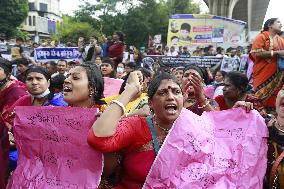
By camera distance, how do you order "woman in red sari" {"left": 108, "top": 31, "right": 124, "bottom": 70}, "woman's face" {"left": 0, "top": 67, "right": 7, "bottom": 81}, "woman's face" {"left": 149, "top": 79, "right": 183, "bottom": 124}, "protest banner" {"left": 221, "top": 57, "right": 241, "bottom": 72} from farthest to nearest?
"protest banner" {"left": 221, "top": 57, "right": 241, "bottom": 72}, "woman in red sari" {"left": 108, "top": 31, "right": 124, "bottom": 70}, "woman's face" {"left": 0, "top": 67, "right": 7, "bottom": 81}, "woman's face" {"left": 149, "top": 79, "right": 183, "bottom": 124}

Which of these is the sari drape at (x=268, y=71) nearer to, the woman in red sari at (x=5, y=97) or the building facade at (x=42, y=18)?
the woman in red sari at (x=5, y=97)

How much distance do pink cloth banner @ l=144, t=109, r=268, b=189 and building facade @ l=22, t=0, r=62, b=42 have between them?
246ft

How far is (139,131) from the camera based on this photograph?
298 centimetres

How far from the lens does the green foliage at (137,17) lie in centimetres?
4084

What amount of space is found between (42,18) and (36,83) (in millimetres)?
82344

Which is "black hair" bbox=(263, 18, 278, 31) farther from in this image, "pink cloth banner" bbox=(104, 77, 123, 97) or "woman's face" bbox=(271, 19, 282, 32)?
"pink cloth banner" bbox=(104, 77, 123, 97)

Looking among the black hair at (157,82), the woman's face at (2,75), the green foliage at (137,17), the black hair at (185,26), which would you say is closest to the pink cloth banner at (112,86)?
the woman's face at (2,75)

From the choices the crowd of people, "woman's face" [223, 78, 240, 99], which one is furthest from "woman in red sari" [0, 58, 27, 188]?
"woman's face" [223, 78, 240, 99]

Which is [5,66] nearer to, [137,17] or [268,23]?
[268,23]

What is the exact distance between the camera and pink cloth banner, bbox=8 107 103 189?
3.15m

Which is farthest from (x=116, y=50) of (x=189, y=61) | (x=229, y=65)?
(x=229, y=65)

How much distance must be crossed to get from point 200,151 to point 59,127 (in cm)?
106

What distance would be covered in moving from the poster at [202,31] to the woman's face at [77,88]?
17.8 m

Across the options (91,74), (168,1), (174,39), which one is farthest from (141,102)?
(168,1)
